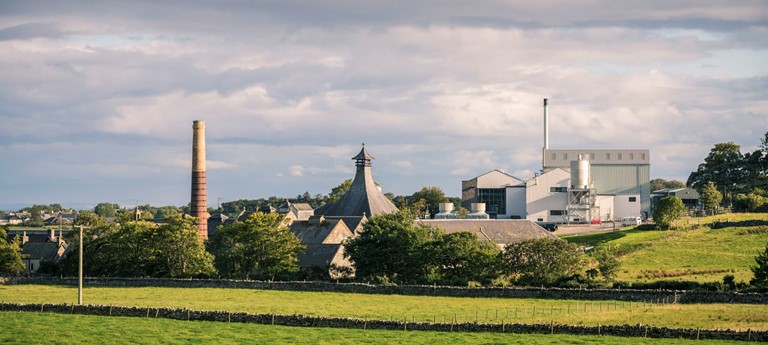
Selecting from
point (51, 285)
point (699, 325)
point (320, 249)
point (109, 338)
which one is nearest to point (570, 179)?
point (320, 249)

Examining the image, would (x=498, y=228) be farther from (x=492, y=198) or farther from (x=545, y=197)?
(x=492, y=198)

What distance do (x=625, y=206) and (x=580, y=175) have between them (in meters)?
10.3

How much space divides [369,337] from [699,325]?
16913 mm

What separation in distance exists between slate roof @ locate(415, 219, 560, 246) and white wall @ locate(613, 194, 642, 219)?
3687 cm

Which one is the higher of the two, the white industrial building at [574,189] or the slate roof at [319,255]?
the white industrial building at [574,189]

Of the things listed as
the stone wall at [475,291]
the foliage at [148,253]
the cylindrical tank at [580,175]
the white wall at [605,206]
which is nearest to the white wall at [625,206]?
the white wall at [605,206]

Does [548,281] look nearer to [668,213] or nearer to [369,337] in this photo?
[369,337]

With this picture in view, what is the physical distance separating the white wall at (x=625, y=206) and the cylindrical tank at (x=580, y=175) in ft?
25.7

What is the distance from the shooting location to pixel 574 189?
134375 mm

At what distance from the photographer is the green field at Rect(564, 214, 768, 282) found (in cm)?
7944

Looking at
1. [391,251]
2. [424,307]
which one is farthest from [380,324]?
[391,251]

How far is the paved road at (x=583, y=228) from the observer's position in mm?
116344

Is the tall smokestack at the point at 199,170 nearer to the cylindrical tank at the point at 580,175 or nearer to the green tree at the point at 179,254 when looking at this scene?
the green tree at the point at 179,254

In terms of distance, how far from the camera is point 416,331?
1906 inches
